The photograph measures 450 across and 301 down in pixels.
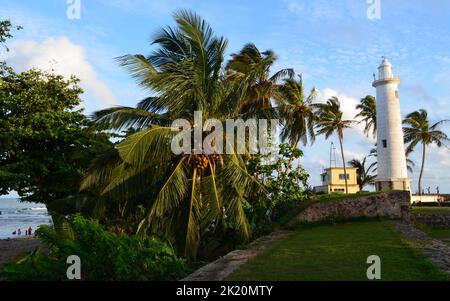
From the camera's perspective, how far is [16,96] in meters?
15.5

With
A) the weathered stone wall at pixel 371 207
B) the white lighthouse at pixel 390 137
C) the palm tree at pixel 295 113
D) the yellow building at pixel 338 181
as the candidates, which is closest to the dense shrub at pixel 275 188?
the weathered stone wall at pixel 371 207

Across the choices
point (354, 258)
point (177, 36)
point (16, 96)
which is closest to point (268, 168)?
point (177, 36)

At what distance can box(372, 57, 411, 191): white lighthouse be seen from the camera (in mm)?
28188


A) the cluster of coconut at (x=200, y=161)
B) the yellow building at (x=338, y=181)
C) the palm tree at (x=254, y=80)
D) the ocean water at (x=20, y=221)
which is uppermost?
the palm tree at (x=254, y=80)

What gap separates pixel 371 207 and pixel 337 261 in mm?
9426

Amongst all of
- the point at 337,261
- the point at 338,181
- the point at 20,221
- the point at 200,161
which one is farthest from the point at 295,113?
the point at 20,221

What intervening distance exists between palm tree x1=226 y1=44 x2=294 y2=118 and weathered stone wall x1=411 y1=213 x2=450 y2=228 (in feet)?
24.9

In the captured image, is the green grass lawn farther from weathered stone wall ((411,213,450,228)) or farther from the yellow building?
the yellow building

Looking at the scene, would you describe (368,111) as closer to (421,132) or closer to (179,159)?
(421,132)

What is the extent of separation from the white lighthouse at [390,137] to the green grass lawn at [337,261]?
60.4 ft

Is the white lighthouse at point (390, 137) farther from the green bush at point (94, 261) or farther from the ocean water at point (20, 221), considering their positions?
the green bush at point (94, 261)

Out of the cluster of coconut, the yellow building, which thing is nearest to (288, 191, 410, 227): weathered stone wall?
the cluster of coconut

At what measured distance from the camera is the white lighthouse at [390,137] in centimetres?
2819
